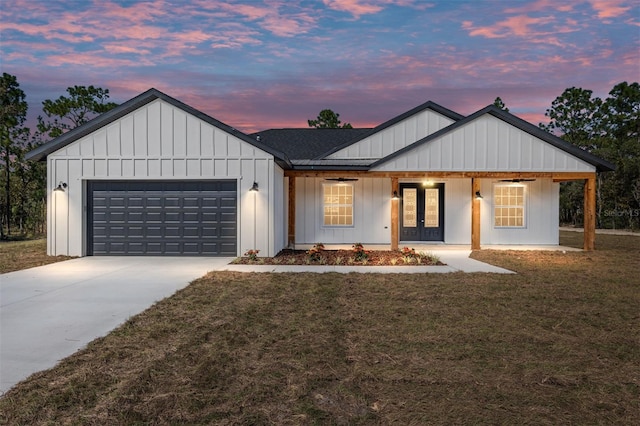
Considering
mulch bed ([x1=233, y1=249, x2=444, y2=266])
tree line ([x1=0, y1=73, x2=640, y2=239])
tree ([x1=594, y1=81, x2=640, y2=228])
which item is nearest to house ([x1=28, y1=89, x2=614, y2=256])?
mulch bed ([x1=233, y1=249, x2=444, y2=266])

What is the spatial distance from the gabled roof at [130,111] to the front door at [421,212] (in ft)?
20.1

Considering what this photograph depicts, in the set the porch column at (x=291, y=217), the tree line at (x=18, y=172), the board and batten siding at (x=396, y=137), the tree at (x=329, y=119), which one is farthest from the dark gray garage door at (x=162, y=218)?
the tree at (x=329, y=119)

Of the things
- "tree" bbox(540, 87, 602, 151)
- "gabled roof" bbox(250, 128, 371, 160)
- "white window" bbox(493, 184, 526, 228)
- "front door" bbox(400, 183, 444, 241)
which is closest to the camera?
"white window" bbox(493, 184, 526, 228)

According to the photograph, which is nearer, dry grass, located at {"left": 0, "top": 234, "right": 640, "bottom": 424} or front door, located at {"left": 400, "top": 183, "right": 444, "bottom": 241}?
dry grass, located at {"left": 0, "top": 234, "right": 640, "bottom": 424}

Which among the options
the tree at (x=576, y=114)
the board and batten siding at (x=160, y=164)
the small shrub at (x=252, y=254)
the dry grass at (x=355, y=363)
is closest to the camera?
the dry grass at (x=355, y=363)

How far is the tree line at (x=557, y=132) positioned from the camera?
20.8 metres

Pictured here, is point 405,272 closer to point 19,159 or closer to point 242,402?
point 242,402

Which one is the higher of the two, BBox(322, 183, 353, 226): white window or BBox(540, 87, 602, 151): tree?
BBox(540, 87, 602, 151): tree

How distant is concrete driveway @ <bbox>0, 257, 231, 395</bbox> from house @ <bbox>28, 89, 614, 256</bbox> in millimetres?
1447

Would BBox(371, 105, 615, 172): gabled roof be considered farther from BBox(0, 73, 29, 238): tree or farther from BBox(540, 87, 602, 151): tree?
BBox(540, 87, 602, 151): tree

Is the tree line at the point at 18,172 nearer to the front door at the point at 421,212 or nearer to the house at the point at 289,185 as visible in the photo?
the house at the point at 289,185

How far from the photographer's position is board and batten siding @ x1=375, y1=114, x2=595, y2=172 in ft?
46.4

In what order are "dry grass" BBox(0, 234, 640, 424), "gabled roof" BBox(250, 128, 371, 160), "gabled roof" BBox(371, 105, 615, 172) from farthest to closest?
"gabled roof" BBox(250, 128, 371, 160) → "gabled roof" BBox(371, 105, 615, 172) → "dry grass" BBox(0, 234, 640, 424)

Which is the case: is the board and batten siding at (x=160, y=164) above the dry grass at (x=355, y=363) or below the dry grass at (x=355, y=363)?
above
